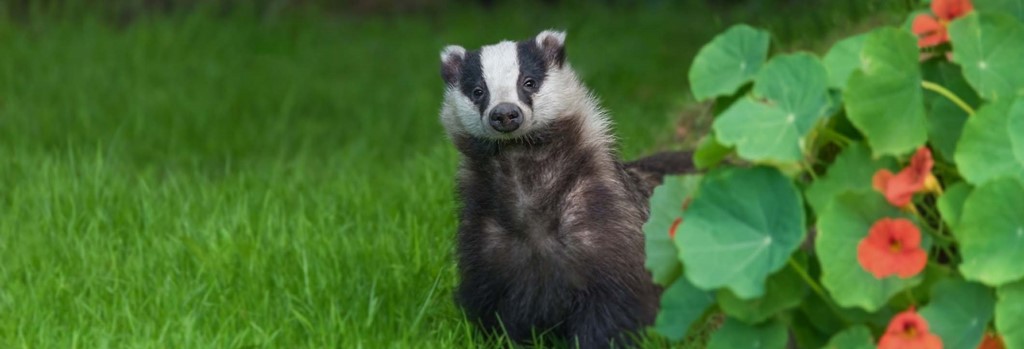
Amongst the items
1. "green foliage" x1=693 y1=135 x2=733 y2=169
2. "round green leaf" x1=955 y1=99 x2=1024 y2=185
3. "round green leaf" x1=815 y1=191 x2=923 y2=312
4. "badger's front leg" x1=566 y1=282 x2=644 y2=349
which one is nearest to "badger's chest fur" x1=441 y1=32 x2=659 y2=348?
"badger's front leg" x1=566 y1=282 x2=644 y2=349

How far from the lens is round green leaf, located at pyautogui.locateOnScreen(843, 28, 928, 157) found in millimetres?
2906

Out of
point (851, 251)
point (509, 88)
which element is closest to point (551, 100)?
point (509, 88)

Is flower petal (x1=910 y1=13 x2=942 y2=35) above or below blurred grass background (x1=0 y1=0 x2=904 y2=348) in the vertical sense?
above

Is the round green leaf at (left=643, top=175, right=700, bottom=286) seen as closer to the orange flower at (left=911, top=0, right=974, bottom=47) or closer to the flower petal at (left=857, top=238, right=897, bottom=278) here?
the flower petal at (left=857, top=238, right=897, bottom=278)

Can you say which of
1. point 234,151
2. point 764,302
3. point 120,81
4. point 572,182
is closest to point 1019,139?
point 764,302

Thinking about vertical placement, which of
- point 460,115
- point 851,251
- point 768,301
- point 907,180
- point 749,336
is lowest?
point 460,115

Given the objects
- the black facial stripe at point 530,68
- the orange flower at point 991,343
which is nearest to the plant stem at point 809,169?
the orange flower at point 991,343

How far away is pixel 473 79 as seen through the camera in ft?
15.3

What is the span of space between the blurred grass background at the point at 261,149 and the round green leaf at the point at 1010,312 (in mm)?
1842

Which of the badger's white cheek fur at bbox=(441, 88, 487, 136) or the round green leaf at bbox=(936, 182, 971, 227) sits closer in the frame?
the round green leaf at bbox=(936, 182, 971, 227)

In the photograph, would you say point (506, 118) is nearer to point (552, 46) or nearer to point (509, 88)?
point (509, 88)

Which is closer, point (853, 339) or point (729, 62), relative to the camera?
point (853, 339)

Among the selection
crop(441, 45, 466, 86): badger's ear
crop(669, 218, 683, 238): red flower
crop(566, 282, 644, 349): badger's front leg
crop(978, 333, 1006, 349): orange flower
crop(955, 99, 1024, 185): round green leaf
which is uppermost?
crop(955, 99, 1024, 185): round green leaf

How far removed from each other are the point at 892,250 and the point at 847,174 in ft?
0.63
